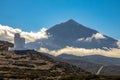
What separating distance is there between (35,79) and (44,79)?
16.1 feet

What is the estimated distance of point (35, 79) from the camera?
148 metres

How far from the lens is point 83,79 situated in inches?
4860

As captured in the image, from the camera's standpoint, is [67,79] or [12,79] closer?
[67,79]

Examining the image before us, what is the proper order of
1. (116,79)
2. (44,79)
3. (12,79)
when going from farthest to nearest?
(12,79), (44,79), (116,79)

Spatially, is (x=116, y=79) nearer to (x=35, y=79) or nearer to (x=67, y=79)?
(x=67, y=79)

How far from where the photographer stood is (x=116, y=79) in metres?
121

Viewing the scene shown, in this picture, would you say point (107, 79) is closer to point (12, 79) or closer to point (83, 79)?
point (83, 79)

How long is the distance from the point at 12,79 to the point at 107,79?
52.6 meters

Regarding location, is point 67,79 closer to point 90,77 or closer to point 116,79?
point 90,77

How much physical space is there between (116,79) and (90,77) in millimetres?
10420

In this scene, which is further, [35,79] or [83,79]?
[35,79]

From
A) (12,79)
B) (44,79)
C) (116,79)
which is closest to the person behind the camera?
(116,79)

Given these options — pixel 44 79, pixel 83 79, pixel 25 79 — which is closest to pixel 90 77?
pixel 83 79

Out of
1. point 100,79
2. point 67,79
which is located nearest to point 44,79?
point 67,79
